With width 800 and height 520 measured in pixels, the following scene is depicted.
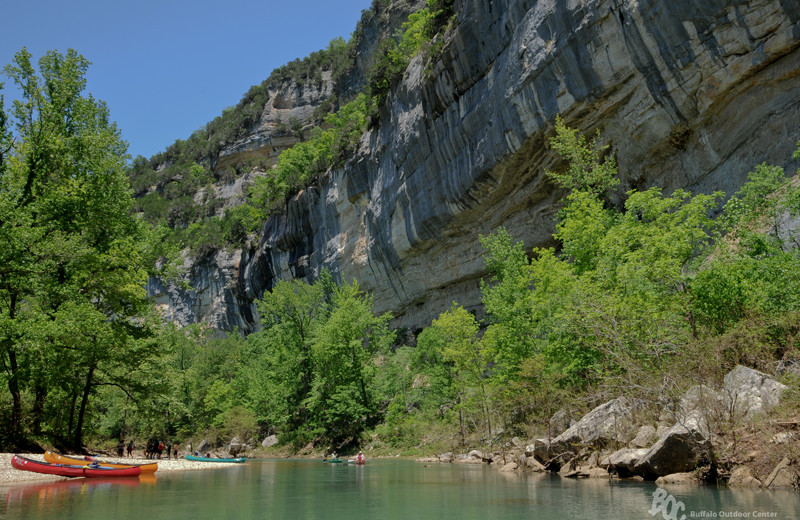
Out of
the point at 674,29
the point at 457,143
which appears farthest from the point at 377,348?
the point at 674,29

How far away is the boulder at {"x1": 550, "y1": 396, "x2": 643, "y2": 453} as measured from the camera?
1341cm

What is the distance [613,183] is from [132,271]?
64.1 ft

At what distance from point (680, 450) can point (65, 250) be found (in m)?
18.3

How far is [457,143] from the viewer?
32.2m

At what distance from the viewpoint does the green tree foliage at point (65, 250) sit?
17469 millimetres

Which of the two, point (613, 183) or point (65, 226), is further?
point (613, 183)

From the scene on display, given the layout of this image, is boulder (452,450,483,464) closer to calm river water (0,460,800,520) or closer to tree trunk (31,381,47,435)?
calm river water (0,460,800,520)

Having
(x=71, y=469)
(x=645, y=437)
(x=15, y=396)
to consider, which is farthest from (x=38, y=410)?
(x=645, y=437)

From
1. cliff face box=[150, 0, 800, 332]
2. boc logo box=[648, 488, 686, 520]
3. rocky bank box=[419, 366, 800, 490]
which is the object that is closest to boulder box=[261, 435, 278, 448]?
cliff face box=[150, 0, 800, 332]

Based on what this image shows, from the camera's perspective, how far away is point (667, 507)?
8.47 m

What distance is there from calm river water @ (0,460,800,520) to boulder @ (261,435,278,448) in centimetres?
2506

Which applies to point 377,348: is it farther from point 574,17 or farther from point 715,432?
point 715,432

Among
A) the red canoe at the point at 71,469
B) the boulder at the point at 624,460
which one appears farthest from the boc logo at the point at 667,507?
the red canoe at the point at 71,469

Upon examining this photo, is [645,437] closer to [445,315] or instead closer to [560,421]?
[560,421]
